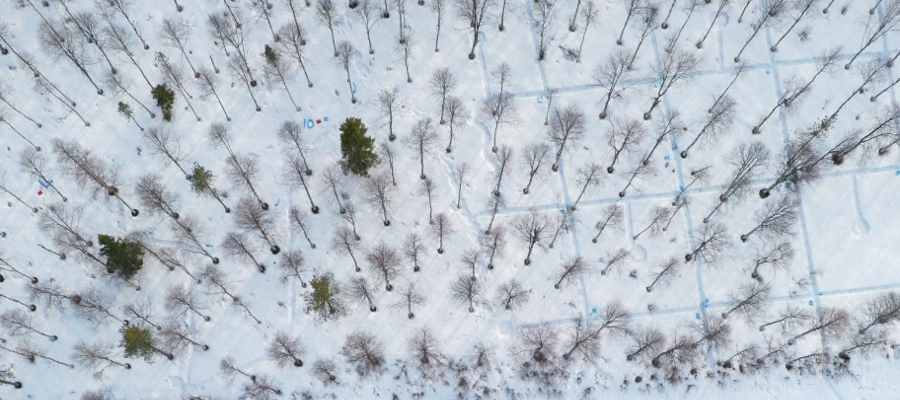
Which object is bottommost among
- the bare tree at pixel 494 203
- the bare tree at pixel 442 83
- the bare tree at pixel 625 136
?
the bare tree at pixel 494 203

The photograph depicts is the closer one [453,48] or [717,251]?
[717,251]

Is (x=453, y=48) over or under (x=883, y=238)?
over

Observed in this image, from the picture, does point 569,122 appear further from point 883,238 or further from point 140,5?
point 140,5

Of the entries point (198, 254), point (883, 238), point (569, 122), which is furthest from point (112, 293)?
point (883, 238)

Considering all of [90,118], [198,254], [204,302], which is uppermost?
[90,118]

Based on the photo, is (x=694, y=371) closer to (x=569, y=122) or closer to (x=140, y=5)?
(x=569, y=122)

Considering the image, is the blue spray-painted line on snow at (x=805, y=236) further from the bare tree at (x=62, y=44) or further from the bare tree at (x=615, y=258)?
the bare tree at (x=62, y=44)

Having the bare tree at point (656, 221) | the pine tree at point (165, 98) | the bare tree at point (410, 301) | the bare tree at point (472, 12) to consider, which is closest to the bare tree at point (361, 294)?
the bare tree at point (410, 301)

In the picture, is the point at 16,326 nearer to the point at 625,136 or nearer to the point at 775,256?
the point at 625,136
